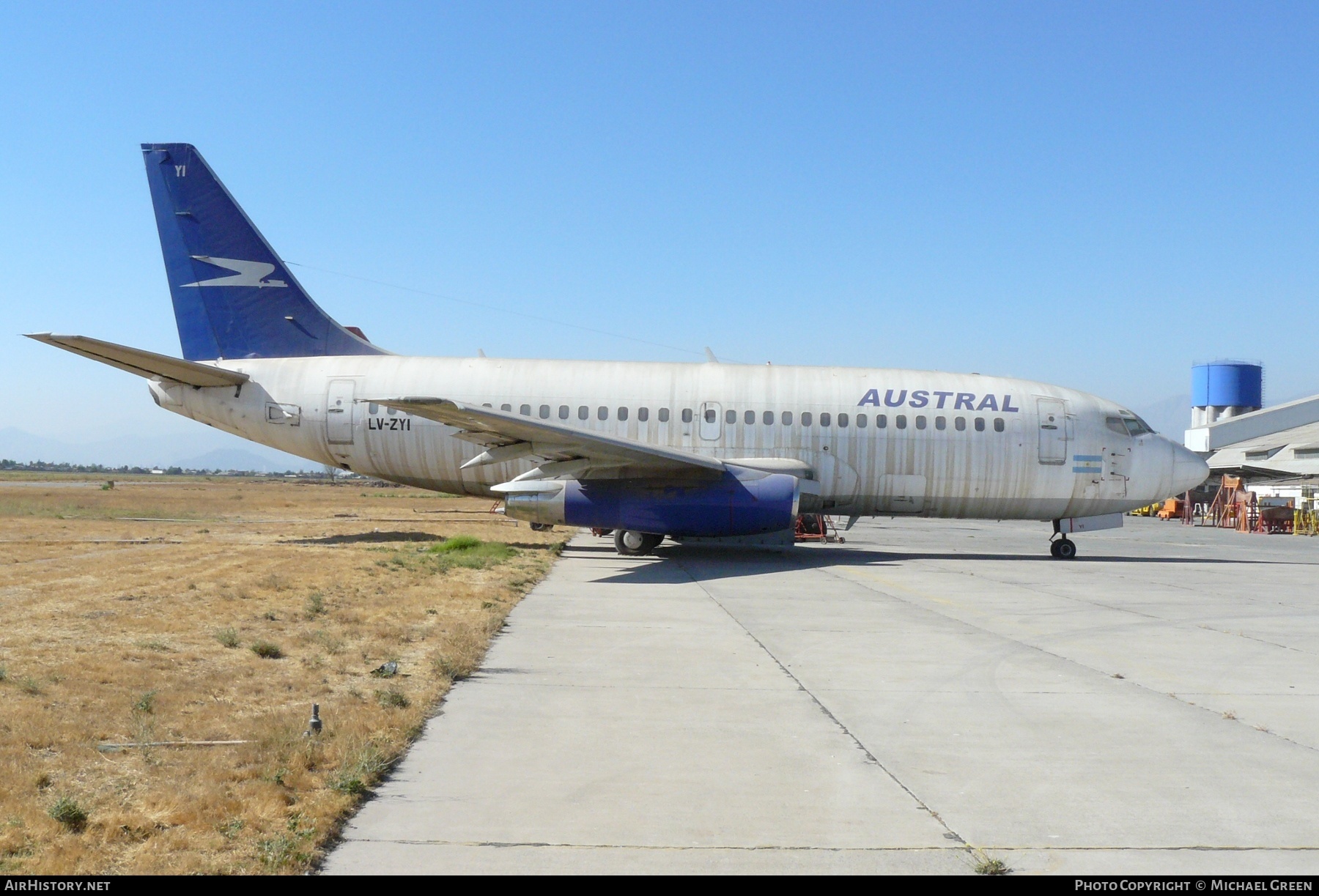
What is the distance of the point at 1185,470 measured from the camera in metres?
21.3

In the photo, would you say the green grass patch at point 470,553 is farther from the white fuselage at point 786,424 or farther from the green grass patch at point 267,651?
the green grass patch at point 267,651

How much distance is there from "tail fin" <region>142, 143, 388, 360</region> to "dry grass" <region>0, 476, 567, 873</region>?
5.77 meters

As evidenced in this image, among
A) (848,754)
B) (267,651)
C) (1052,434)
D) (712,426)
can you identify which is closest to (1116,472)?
(1052,434)

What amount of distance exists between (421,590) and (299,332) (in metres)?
11.3

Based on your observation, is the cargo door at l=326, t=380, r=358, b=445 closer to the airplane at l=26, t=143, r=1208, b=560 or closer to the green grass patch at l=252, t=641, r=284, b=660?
the airplane at l=26, t=143, r=1208, b=560

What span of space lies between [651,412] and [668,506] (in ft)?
9.45

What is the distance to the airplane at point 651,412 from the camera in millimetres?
20328

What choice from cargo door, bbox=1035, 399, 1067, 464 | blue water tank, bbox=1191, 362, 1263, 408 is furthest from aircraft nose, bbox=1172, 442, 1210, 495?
blue water tank, bbox=1191, 362, 1263, 408

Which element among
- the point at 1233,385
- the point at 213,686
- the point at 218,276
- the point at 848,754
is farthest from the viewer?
the point at 1233,385

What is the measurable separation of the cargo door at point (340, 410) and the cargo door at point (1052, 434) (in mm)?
14423

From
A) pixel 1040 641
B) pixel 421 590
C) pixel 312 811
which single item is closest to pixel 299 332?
pixel 421 590

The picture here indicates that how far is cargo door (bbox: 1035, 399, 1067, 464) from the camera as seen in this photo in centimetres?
2059

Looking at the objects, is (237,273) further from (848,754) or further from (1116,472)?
(848,754)

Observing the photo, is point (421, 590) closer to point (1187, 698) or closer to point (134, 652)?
point (134, 652)
